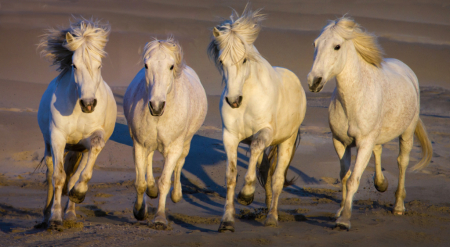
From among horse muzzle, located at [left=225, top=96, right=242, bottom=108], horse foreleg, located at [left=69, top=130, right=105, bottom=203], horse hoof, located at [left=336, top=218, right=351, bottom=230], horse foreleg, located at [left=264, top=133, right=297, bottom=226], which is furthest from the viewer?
horse foreleg, located at [left=264, top=133, right=297, bottom=226]

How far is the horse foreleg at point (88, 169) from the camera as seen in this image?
5.05 metres

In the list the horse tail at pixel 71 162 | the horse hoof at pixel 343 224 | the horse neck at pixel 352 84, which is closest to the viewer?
the horse hoof at pixel 343 224

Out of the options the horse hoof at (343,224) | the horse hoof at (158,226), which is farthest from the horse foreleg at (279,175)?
the horse hoof at (158,226)

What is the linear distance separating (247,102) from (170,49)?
1106mm

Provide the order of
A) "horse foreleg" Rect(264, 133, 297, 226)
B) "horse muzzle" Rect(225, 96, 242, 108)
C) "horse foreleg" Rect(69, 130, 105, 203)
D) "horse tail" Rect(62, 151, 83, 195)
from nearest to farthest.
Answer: "horse muzzle" Rect(225, 96, 242, 108) < "horse foreleg" Rect(69, 130, 105, 203) < "horse foreleg" Rect(264, 133, 297, 226) < "horse tail" Rect(62, 151, 83, 195)

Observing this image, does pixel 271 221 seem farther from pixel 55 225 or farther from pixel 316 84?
pixel 55 225

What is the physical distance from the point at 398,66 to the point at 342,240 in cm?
329

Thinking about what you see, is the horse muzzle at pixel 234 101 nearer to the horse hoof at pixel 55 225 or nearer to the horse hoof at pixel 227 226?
the horse hoof at pixel 227 226

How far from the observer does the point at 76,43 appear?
5.07 m

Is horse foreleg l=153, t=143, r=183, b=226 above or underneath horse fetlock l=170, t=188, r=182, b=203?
above

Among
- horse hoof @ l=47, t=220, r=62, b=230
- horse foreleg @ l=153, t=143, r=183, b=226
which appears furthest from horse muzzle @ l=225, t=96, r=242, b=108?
horse hoof @ l=47, t=220, r=62, b=230

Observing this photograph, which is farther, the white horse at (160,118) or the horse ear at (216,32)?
the horse ear at (216,32)

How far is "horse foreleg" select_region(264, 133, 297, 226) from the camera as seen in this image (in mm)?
5669

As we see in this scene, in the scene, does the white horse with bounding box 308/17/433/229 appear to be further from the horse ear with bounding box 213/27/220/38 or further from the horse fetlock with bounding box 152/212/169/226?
the horse fetlock with bounding box 152/212/169/226
